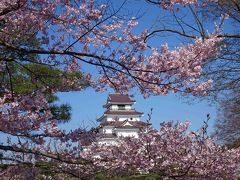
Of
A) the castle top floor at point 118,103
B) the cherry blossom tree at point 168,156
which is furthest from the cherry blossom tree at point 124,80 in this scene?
the castle top floor at point 118,103

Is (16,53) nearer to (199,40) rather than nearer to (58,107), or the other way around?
(199,40)

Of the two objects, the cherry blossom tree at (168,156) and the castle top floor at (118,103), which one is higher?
the castle top floor at (118,103)

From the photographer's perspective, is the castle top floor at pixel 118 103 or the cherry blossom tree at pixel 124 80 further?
the castle top floor at pixel 118 103

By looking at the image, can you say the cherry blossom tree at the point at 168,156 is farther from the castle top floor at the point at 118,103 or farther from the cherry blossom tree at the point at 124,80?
the castle top floor at the point at 118,103

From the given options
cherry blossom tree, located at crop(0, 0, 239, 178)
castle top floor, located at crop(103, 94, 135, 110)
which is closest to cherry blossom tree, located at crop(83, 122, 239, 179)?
cherry blossom tree, located at crop(0, 0, 239, 178)

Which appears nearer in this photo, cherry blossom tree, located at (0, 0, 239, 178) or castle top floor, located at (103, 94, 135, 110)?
cherry blossom tree, located at (0, 0, 239, 178)

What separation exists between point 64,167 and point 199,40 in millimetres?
2672

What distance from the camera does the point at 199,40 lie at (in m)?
5.53

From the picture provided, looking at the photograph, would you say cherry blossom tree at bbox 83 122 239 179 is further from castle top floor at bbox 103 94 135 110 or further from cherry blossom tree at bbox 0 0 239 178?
castle top floor at bbox 103 94 135 110

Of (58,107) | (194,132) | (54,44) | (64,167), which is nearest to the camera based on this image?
(64,167)

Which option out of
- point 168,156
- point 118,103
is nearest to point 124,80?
point 168,156

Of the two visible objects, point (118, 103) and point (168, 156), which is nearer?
point (168, 156)

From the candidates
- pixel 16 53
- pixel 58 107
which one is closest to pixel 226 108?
pixel 58 107

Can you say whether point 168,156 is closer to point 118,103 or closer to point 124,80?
point 124,80
